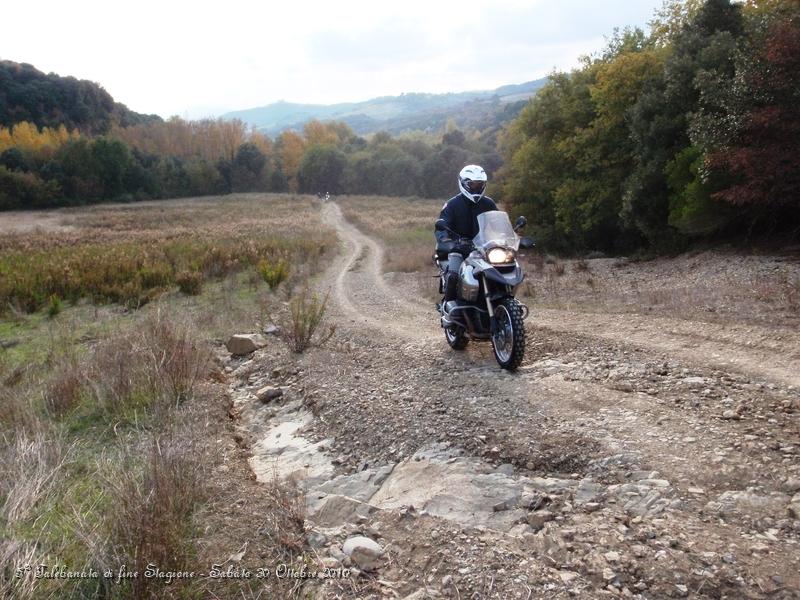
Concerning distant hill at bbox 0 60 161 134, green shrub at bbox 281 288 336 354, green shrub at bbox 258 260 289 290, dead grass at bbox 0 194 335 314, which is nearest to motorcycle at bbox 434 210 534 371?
green shrub at bbox 281 288 336 354

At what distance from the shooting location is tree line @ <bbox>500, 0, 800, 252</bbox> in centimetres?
1281

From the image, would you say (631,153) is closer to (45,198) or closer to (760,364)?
(760,364)

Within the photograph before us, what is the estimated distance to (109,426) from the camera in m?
5.73

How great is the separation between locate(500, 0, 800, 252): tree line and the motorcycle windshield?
9.52 m

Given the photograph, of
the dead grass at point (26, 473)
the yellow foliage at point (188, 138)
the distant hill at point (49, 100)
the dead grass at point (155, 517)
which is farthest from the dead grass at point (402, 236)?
the distant hill at point (49, 100)

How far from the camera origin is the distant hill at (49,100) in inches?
4149

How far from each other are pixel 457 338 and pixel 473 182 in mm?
2129

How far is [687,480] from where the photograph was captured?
11.4 feet

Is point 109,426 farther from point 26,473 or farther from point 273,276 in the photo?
point 273,276

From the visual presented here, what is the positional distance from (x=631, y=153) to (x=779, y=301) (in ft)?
45.1

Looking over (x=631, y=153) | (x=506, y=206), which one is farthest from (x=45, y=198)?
(x=631, y=153)

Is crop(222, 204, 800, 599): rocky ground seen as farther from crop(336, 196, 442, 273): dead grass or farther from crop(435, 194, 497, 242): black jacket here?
crop(336, 196, 442, 273): dead grass

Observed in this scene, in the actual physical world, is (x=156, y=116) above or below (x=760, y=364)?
above

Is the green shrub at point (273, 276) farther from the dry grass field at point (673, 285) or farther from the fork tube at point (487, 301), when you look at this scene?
the fork tube at point (487, 301)
